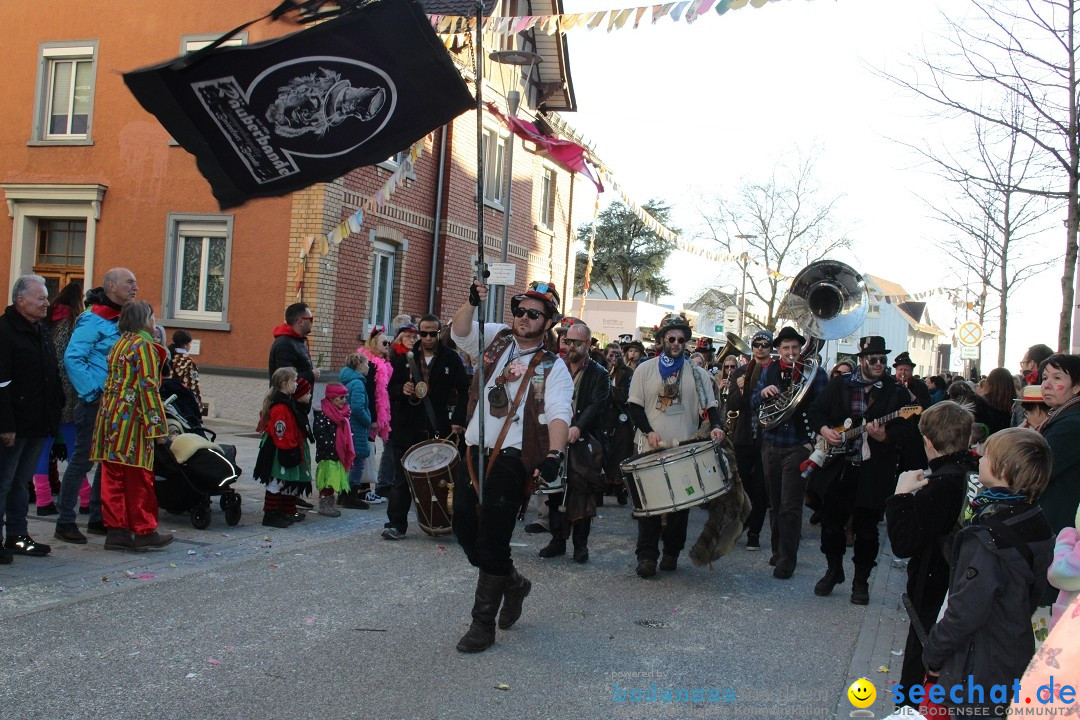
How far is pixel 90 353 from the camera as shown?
7215mm

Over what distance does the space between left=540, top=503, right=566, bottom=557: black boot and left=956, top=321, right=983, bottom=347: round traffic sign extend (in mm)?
18009

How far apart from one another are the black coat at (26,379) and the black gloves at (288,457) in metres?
2.09

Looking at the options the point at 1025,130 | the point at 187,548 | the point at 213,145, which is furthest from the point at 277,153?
the point at 1025,130

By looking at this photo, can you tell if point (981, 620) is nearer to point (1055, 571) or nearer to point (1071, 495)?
point (1055, 571)

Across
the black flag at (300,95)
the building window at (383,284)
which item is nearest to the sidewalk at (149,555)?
the black flag at (300,95)

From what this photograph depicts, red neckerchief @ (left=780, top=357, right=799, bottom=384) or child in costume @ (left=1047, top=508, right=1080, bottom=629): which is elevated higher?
red neckerchief @ (left=780, top=357, right=799, bottom=384)

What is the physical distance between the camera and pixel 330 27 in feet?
17.1

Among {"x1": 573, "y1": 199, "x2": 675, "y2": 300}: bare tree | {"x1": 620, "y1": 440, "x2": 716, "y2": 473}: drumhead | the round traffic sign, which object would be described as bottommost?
{"x1": 620, "y1": 440, "x2": 716, "y2": 473}: drumhead

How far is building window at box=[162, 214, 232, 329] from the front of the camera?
16.4 meters

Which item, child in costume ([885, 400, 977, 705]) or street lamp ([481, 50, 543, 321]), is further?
street lamp ([481, 50, 543, 321])

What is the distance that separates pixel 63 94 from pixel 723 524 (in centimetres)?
1579

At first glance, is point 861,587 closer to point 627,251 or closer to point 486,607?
point 486,607

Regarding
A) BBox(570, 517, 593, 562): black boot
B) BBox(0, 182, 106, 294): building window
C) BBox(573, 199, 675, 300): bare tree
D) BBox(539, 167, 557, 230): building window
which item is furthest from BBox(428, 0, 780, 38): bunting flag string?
BBox(573, 199, 675, 300): bare tree

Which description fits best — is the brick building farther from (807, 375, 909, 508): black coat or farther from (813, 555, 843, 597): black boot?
(813, 555, 843, 597): black boot
